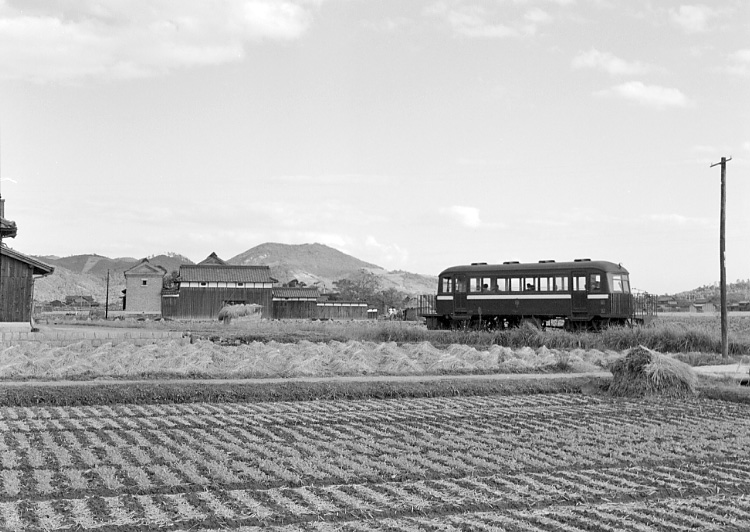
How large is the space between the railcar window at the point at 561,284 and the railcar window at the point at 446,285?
443 cm

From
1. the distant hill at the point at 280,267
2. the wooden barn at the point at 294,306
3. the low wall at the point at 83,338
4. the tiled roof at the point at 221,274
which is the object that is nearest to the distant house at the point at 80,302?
the distant hill at the point at 280,267

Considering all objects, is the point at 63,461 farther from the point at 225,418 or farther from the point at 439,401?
the point at 439,401

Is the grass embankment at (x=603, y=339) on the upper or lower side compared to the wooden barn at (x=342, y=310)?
lower

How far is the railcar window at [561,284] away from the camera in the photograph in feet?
90.2

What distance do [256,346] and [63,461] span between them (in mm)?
12033

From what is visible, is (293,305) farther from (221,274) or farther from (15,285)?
(15,285)

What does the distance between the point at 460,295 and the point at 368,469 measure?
2401 cm

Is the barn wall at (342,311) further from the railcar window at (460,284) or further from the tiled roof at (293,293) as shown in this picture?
the railcar window at (460,284)

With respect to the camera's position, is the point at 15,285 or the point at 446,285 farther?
the point at 446,285

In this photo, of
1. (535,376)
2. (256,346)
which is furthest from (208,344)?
(535,376)

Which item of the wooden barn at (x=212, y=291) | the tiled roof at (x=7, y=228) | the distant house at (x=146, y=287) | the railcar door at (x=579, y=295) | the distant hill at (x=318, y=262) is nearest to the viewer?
the tiled roof at (x=7, y=228)

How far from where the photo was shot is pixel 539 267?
28.2 meters

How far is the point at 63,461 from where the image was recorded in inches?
251

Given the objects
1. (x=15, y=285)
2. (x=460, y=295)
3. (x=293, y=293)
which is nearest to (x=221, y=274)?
(x=293, y=293)
